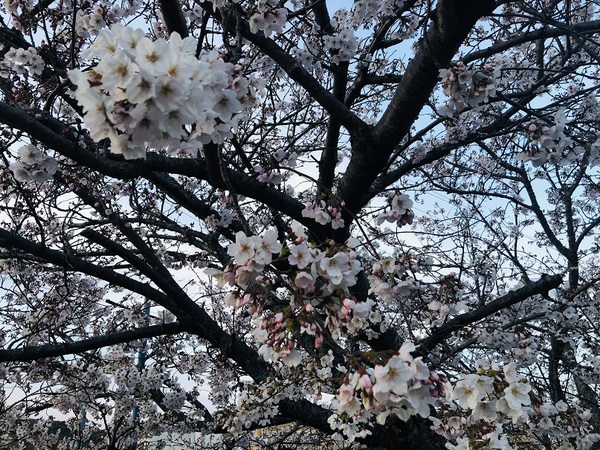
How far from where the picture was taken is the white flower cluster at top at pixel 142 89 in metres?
0.99

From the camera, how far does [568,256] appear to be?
7.07 m

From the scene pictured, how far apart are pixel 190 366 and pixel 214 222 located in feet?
10.9

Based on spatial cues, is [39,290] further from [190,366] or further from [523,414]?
[523,414]

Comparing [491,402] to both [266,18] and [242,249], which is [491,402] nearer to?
[242,249]

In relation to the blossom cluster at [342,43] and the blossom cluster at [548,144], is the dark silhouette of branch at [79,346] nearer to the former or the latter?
the blossom cluster at [342,43]

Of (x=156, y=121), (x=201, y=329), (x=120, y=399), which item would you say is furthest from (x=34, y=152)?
(x=120, y=399)

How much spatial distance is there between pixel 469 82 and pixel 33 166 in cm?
275

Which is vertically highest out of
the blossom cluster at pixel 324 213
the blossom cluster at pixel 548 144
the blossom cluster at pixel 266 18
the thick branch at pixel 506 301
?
the blossom cluster at pixel 266 18

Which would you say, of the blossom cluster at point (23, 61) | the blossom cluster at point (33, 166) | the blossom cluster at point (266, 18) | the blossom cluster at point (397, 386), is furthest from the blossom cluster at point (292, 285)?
the blossom cluster at point (23, 61)

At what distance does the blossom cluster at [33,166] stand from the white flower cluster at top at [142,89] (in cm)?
174

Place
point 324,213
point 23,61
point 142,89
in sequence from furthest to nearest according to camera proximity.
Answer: point 23,61 < point 324,213 < point 142,89

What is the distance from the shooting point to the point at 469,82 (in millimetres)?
2451

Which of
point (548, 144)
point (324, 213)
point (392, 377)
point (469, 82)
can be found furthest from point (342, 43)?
point (392, 377)

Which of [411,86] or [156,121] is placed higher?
[411,86]
